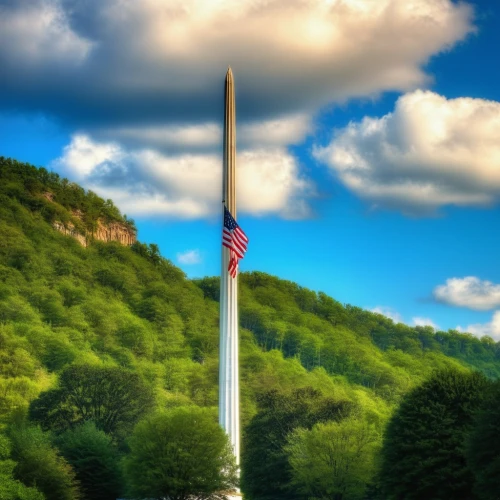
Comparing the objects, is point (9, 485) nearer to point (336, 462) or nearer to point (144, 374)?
point (336, 462)

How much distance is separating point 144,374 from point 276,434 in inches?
2470

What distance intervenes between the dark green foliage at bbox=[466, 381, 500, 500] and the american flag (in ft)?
53.2

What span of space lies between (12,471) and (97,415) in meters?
25.5

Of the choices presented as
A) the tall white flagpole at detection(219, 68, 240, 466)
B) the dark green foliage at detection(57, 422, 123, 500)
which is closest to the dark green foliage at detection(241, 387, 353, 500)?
the dark green foliage at detection(57, 422, 123, 500)

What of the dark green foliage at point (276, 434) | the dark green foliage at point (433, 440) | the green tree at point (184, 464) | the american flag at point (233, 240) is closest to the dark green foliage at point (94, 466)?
the green tree at point (184, 464)

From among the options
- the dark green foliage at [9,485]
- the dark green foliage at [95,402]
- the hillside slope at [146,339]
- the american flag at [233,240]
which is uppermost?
the hillside slope at [146,339]

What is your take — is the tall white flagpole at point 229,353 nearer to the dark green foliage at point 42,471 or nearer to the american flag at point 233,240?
the american flag at point 233,240

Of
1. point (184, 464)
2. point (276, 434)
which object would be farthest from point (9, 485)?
point (276, 434)

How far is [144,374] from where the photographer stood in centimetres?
13650

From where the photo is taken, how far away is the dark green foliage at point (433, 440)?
46906mm

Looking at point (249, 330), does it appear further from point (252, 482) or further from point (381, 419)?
point (252, 482)

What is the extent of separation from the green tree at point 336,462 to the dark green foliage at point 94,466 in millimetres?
12059

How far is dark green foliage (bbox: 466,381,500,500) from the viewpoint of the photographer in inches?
1596

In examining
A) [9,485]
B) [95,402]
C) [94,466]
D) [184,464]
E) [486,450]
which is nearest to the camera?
[486,450]
